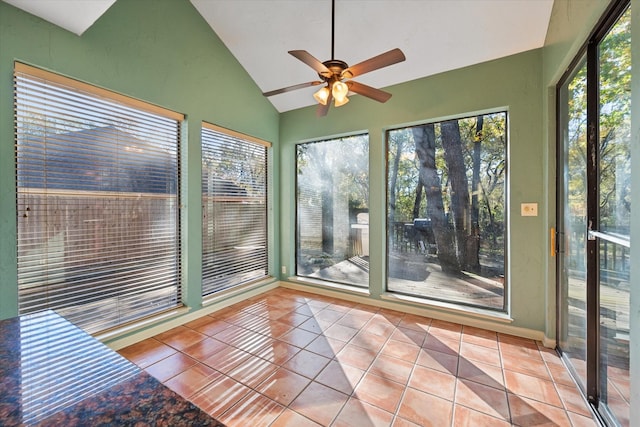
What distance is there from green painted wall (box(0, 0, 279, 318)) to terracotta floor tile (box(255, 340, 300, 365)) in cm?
112

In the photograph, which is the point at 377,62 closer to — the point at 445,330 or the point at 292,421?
the point at 292,421

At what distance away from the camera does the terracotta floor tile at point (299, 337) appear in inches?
98.8

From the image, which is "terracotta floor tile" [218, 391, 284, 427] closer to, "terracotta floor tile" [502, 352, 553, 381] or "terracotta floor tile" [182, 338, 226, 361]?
"terracotta floor tile" [182, 338, 226, 361]

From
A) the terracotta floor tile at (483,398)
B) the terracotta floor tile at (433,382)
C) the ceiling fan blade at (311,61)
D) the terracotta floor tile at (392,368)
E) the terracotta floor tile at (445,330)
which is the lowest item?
the terracotta floor tile at (483,398)

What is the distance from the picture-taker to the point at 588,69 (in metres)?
1.74

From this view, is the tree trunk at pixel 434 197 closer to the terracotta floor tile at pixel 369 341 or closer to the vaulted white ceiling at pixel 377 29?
the vaulted white ceiling at pixel 377 29

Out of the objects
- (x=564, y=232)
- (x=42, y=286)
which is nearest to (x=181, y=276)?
(x=42, y=286)

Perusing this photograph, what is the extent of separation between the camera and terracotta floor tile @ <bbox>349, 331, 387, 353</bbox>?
245 cm

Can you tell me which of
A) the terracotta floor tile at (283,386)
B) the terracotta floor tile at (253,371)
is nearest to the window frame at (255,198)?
the terracotta floor tile at (253,371)

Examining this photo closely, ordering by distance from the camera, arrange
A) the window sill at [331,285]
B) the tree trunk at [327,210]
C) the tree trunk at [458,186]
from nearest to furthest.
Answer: the tree trunk at [458,186], the window sill at [331,285], the tree trunk at [327,210]

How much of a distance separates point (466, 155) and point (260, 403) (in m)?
2.98

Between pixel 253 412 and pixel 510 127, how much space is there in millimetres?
3234

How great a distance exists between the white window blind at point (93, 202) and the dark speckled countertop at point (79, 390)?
5.31 feet

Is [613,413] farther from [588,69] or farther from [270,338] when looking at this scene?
[270,338]
